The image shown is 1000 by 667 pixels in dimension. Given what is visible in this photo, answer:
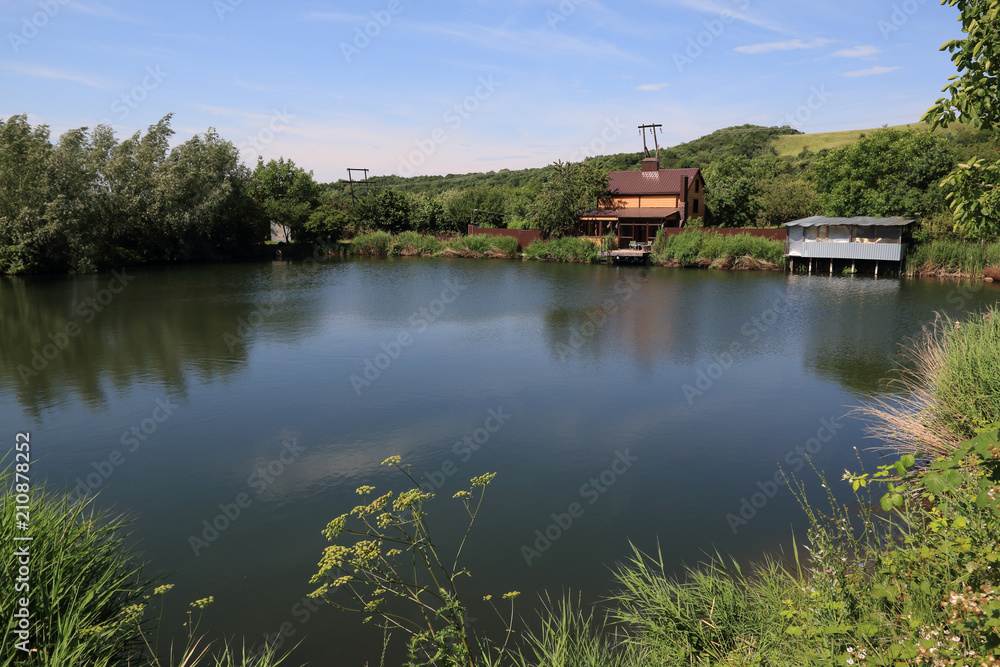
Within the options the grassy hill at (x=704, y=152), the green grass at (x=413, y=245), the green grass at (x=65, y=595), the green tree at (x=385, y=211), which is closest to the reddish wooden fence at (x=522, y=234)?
the green grass at (x=413, y=245)

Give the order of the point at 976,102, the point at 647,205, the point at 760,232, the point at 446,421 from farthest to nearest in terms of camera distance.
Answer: the point at 647,205 < the point at 760,232 < the point at 446,421 < the point at 976,102

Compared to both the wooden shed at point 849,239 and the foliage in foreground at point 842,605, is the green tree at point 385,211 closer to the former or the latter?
the wooden shed at point 849,239

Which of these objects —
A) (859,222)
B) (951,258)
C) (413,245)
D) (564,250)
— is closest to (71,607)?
(859,222)

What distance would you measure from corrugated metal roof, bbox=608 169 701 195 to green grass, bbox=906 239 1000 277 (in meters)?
19.5

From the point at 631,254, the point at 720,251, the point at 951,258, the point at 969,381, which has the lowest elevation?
the point at 969,381

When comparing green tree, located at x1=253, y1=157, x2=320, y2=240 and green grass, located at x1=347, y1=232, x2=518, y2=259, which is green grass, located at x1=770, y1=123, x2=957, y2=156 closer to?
green grass, located at x1=347, y1=232, x2=518, y2=259

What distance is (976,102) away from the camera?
5676 mm

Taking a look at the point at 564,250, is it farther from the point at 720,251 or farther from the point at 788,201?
the point at 788,201

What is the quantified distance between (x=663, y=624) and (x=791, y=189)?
49.3 meters

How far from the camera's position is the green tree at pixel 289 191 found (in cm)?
5894

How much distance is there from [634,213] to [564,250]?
6.99m

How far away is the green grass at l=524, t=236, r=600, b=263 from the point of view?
4784 centimetres

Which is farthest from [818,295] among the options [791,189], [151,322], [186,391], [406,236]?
[406,236]

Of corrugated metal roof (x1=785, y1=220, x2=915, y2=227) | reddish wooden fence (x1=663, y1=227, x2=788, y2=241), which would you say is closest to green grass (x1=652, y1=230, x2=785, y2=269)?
reddish wooden fence (x1=663, y1=227, x2=788, y2=241)
